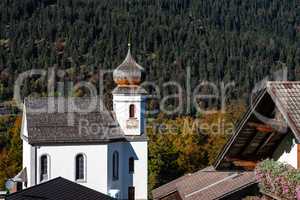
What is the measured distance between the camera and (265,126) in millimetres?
8805

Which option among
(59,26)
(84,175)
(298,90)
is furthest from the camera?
(59,26)

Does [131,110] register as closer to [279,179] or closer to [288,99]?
[279,179]

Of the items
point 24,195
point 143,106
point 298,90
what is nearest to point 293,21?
point 143,106

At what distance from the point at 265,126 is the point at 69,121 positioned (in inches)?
1245

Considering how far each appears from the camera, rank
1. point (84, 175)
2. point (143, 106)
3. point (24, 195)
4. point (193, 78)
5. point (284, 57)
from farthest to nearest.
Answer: point (284, 57), point (193, 78), point (143, 106), point (84, 175), point (24, 195)

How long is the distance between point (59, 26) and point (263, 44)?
160ft

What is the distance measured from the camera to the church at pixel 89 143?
127 feet

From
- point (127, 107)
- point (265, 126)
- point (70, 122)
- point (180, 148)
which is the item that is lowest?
point (180, 148)

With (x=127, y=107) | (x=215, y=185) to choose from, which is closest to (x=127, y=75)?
(x=127, y=107)

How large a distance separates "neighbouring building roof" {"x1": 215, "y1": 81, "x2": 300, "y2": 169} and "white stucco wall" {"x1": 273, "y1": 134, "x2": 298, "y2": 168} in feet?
0.20

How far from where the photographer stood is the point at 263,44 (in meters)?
167

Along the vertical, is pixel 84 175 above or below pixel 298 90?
below

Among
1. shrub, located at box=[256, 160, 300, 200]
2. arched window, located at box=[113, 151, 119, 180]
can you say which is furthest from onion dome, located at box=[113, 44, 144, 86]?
shrub, located at box=[256, 160, 300, 200]

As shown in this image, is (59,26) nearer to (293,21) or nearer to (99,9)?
(99,9)
